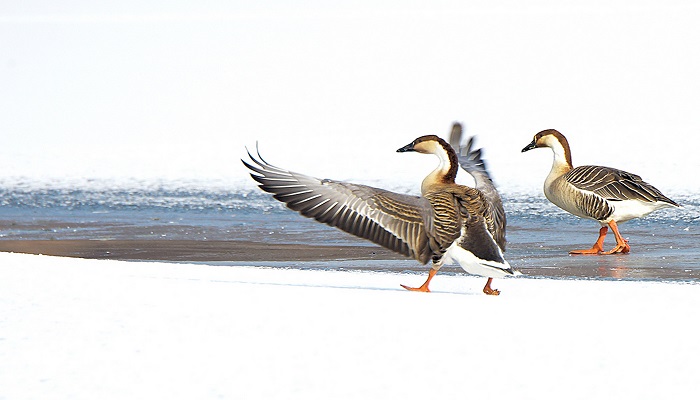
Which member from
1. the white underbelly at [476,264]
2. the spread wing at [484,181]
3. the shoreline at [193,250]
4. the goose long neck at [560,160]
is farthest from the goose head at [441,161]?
the goose long neck at [560,160]

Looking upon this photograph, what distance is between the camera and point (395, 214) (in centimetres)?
661

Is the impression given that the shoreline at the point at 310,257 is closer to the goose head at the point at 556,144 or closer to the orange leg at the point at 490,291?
the orange leg at the point at 490,291

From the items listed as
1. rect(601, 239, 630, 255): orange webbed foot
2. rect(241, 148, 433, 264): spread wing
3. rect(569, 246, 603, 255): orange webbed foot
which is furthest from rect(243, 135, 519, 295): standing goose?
rect(601, 239, 630, 255): orange webbed foot

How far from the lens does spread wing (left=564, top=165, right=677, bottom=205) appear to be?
1085cm

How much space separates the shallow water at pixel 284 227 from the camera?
9180 millimetres

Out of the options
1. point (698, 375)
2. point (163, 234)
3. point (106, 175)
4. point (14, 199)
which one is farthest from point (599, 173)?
point (106, 175)

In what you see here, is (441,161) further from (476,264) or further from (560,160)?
(560,160)

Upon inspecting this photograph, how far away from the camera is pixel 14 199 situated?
16.5m

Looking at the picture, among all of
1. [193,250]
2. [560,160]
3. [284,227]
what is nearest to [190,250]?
[193,250]

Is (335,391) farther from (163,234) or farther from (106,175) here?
(106,175)

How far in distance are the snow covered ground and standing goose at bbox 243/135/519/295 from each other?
0.31 metres

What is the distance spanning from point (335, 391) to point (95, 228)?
29.7ft

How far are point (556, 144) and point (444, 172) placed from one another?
16.3ft

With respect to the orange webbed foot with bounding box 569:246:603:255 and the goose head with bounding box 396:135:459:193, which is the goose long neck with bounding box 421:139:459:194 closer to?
the goose head with bounding box 396:135:459:193
